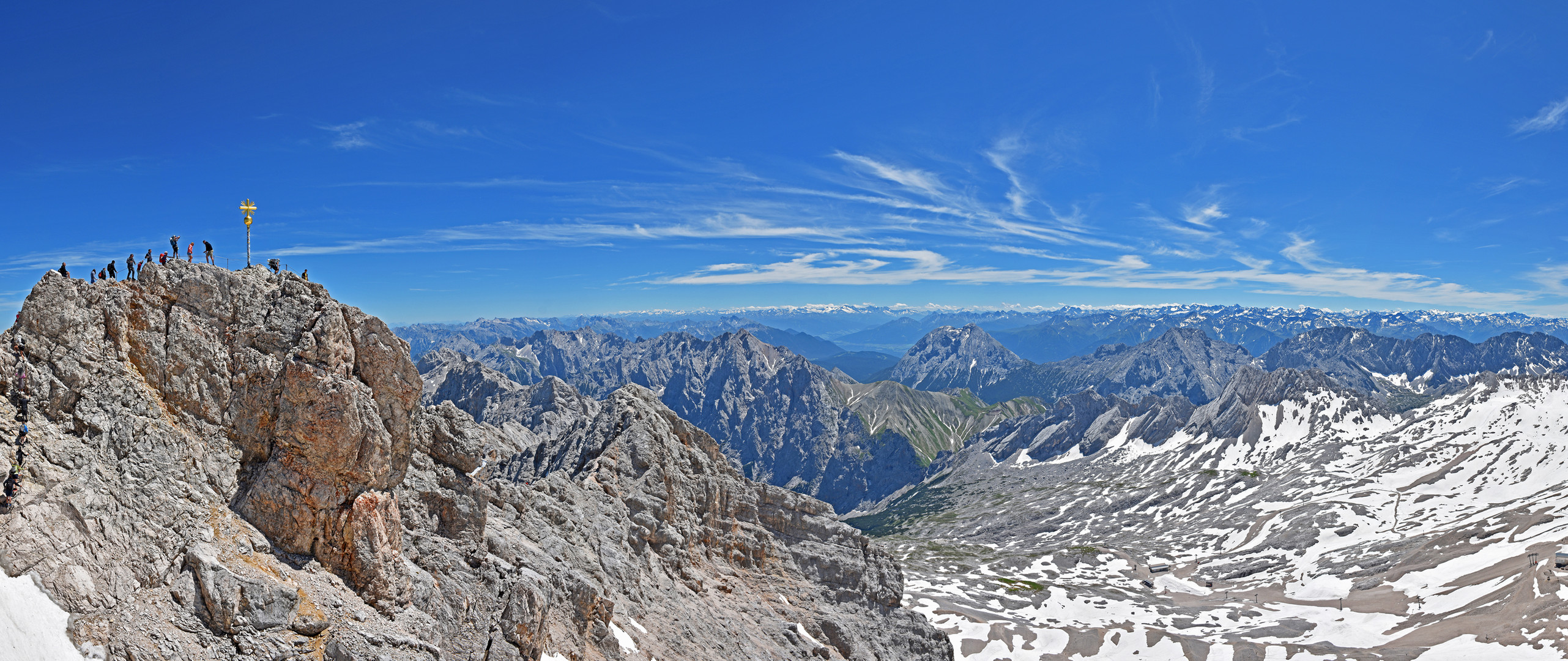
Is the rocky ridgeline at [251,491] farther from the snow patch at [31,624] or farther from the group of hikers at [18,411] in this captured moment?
the snow patch at [31,624]

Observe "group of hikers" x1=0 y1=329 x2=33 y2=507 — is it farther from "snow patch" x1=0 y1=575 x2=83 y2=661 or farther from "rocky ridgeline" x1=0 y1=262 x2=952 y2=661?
"snow patch" x1=0 y1=575 x2=83 y2=661

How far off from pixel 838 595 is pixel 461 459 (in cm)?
5171

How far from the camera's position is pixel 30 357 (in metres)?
27.6

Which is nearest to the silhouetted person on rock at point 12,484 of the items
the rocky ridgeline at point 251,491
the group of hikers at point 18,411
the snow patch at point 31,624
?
the group of hikers at point 18,411

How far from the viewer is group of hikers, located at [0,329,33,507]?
2437 centimetres

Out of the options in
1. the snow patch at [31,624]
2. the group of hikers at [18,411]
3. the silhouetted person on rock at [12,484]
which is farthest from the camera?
the group of hikers at [18,411]

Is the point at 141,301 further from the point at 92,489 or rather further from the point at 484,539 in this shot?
the point at 484,539

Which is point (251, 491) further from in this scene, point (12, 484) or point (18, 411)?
point (18, 411)

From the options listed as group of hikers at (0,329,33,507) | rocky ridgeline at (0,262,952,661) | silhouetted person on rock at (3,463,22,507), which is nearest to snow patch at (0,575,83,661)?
rocky ridgeline at (0,262,952,661)

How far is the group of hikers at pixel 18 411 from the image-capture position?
80.0 feet

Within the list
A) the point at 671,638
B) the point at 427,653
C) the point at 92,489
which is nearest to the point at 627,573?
the point at 671,638

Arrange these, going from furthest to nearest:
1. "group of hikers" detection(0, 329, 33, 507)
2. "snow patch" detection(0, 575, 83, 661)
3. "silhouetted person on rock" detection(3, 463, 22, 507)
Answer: "group of hikers" detection(0, 329, 33, 507), "silhouetted person on rock" detection(3, 463, 22, 507), "snow patch" detection(0, 575, 83, 661)

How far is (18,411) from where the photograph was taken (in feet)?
85.8

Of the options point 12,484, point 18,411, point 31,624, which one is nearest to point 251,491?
point 12,484
